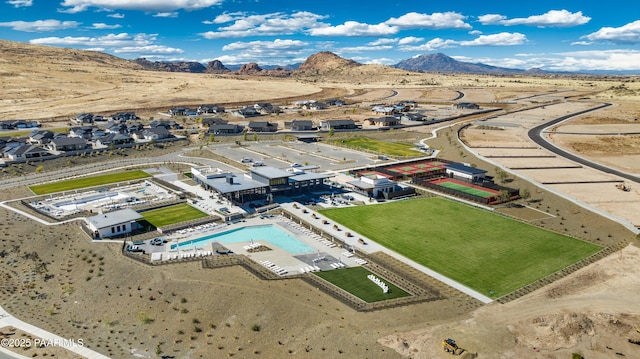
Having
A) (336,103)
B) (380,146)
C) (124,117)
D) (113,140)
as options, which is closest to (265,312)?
(380,146)

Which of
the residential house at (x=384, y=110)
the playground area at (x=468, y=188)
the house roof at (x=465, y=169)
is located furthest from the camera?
the residential house at (x=384, y=110)

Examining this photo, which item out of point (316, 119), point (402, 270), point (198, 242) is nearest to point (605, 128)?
point (316, 119)

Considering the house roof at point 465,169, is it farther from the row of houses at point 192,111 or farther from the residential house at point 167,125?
the row of houses at point 192,111

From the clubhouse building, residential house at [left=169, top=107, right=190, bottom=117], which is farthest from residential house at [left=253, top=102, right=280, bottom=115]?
the clubhouse building

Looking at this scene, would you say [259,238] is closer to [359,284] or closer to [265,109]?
[359,284]

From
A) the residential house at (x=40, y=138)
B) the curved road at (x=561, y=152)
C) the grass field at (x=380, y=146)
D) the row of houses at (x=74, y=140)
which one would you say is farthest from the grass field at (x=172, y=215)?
the curved road at (x=561, y=152)

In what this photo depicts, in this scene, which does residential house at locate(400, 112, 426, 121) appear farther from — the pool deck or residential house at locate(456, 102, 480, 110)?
the pool deck

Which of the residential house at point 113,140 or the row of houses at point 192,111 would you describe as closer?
the residential house at point 113,140
